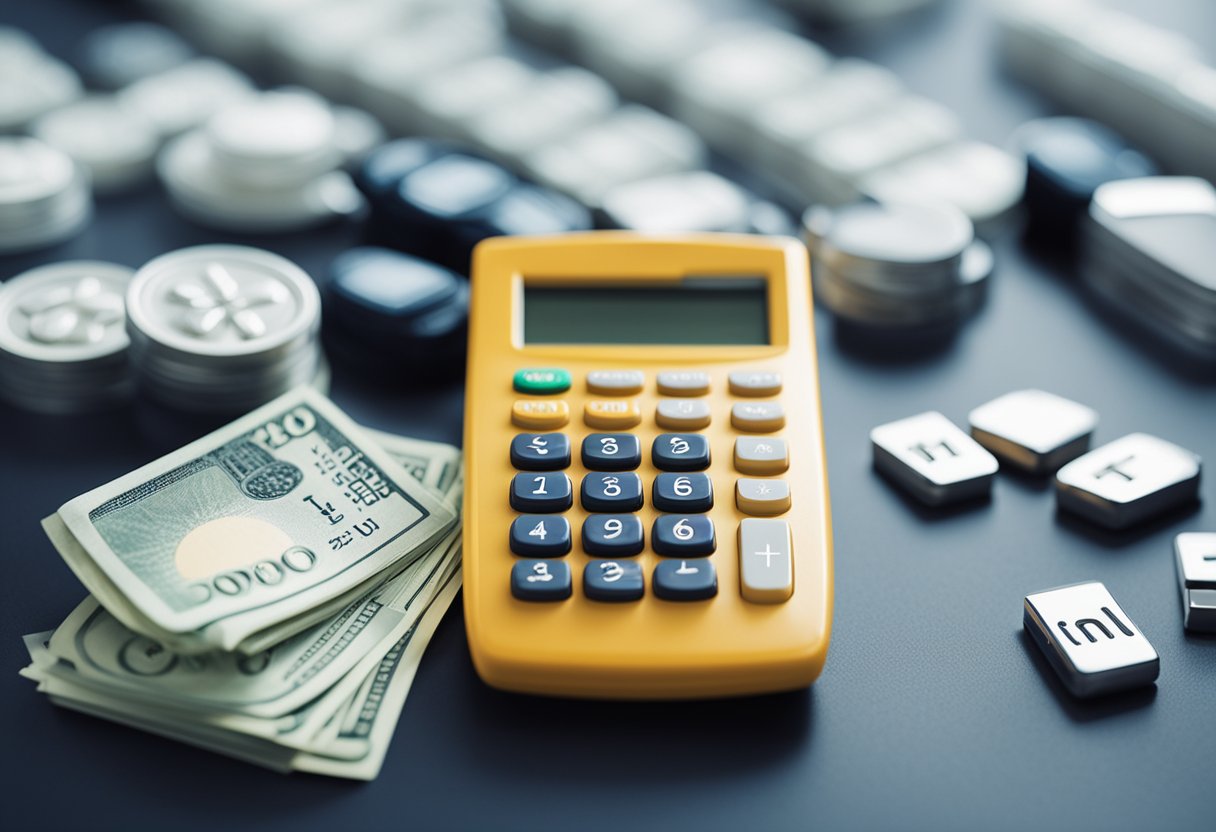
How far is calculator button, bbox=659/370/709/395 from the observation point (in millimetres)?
691

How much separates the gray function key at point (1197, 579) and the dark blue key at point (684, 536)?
0.78 feet

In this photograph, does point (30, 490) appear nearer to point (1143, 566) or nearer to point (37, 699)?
point (37, 699)

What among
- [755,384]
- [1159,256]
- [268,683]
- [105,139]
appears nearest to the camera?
[268,683]

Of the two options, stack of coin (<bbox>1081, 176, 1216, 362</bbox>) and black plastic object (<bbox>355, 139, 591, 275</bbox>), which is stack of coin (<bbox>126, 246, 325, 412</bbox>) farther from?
stack of coin (<bbox>1081, 176, 1216, 362</bbox>)

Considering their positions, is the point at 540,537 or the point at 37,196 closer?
the point at 540,537

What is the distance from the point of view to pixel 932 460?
2.36 feet

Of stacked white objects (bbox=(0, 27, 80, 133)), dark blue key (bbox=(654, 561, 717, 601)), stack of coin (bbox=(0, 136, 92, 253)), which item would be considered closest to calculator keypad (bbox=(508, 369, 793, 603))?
dark blue key (bbox=(654, 561, 717, 601))

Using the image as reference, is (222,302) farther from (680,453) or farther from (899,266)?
(899,266)

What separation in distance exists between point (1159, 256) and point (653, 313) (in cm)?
33

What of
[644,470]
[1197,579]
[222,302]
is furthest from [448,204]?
[1197,579]

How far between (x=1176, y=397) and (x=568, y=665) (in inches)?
17.0

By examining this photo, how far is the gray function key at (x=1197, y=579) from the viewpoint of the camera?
2.09ft

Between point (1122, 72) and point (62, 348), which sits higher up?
point (1122, 72)

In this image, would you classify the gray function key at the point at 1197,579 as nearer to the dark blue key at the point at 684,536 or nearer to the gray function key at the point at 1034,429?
the gray function key at the point at 1034,429
